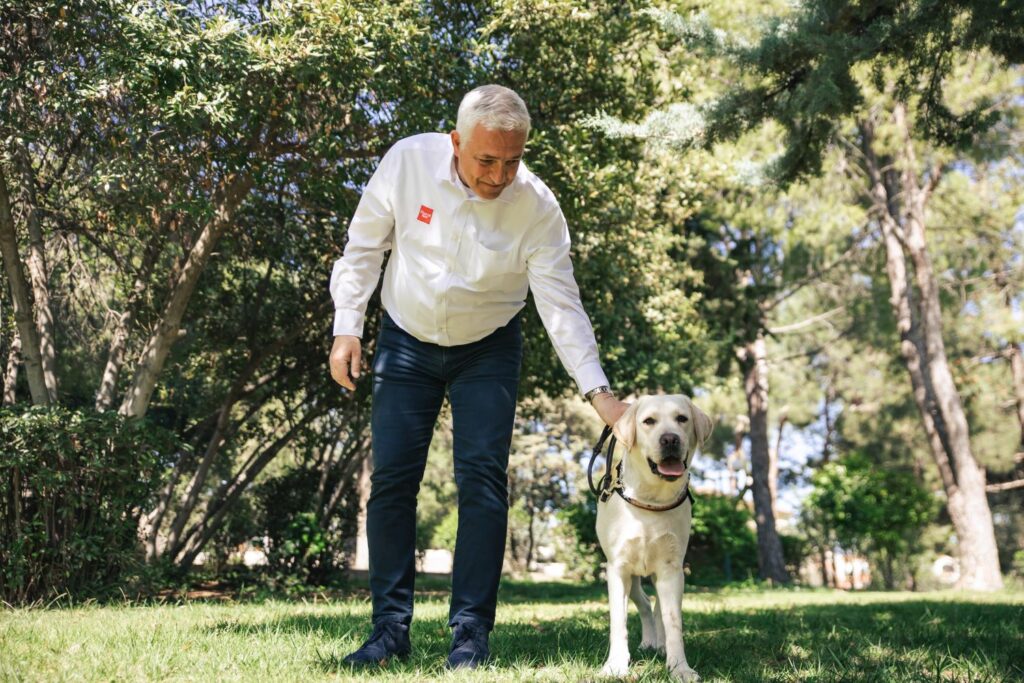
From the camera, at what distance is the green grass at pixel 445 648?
284 centimetres

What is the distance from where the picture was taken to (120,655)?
3076mm

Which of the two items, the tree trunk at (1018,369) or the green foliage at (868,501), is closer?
the tree trunk at (1018,369)

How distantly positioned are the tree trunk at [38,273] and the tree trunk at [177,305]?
2.24 ft

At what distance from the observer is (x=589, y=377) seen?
124 inches

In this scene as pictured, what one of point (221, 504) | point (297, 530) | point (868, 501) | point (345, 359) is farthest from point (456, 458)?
point (868, 501)

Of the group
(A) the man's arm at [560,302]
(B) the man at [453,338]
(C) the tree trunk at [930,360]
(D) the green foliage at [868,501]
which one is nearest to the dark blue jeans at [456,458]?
(B) the man at [453,338]

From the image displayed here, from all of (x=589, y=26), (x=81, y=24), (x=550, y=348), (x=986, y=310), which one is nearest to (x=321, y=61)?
(x=81, y=24)

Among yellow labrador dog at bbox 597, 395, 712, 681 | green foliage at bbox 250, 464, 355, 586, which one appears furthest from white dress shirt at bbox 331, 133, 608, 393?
green foliage at bbox 250, 464, 355, 586

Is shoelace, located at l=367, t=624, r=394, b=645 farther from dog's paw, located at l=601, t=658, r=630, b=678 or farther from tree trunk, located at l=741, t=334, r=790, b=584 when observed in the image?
tree trunk, located at l=741, t=334, r=790, b=584

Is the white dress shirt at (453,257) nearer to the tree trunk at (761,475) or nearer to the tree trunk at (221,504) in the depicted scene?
the tree trunk at (221,504)

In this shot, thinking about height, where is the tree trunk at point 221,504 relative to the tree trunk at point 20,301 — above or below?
below

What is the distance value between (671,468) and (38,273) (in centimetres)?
649

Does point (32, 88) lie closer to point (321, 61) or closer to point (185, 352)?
point (321, 61)

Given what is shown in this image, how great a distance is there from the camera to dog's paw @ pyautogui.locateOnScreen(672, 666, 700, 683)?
2.83m
